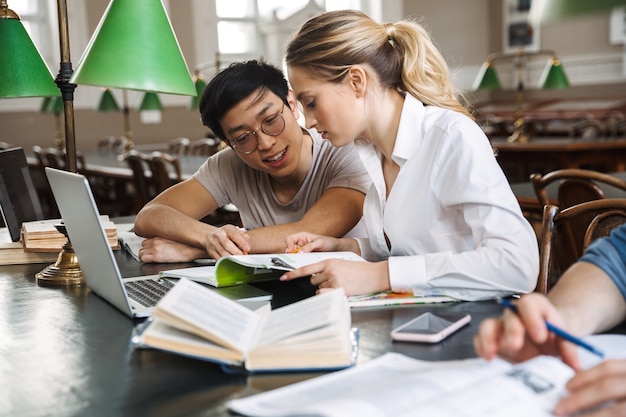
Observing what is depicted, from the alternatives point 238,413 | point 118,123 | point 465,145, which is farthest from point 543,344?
point 118,123

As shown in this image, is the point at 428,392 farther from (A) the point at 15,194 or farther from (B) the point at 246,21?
(B) the point at 246,21

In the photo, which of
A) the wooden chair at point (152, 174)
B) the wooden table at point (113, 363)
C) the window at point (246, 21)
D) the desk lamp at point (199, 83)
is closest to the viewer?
the wooden table at point (113, 363)

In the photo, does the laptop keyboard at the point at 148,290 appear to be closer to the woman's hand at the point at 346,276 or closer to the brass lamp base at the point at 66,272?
the brass lamp base at the point at 66,272

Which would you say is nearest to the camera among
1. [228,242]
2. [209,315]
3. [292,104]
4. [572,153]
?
[209,315]

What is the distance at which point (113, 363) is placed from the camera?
1166 millimetres

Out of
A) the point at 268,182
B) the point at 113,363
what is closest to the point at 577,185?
the point at 268,182

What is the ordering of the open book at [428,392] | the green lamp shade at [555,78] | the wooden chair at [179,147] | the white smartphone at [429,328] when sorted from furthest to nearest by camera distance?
the wooden chair at [179,147]
the green lamp shade at [555,78]
the white smartphone at [429,328]
the open book at [428,392]

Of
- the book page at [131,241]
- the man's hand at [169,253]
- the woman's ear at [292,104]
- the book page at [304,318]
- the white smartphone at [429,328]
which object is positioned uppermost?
the woman's ear at [292,104]

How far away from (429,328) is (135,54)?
0.77m

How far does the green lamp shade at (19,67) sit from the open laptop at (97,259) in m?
0.36

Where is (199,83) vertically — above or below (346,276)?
above

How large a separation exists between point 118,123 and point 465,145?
806 centimetres

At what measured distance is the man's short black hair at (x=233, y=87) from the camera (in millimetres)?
2086

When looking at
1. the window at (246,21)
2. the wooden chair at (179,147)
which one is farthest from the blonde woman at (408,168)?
the window at (246,21)
